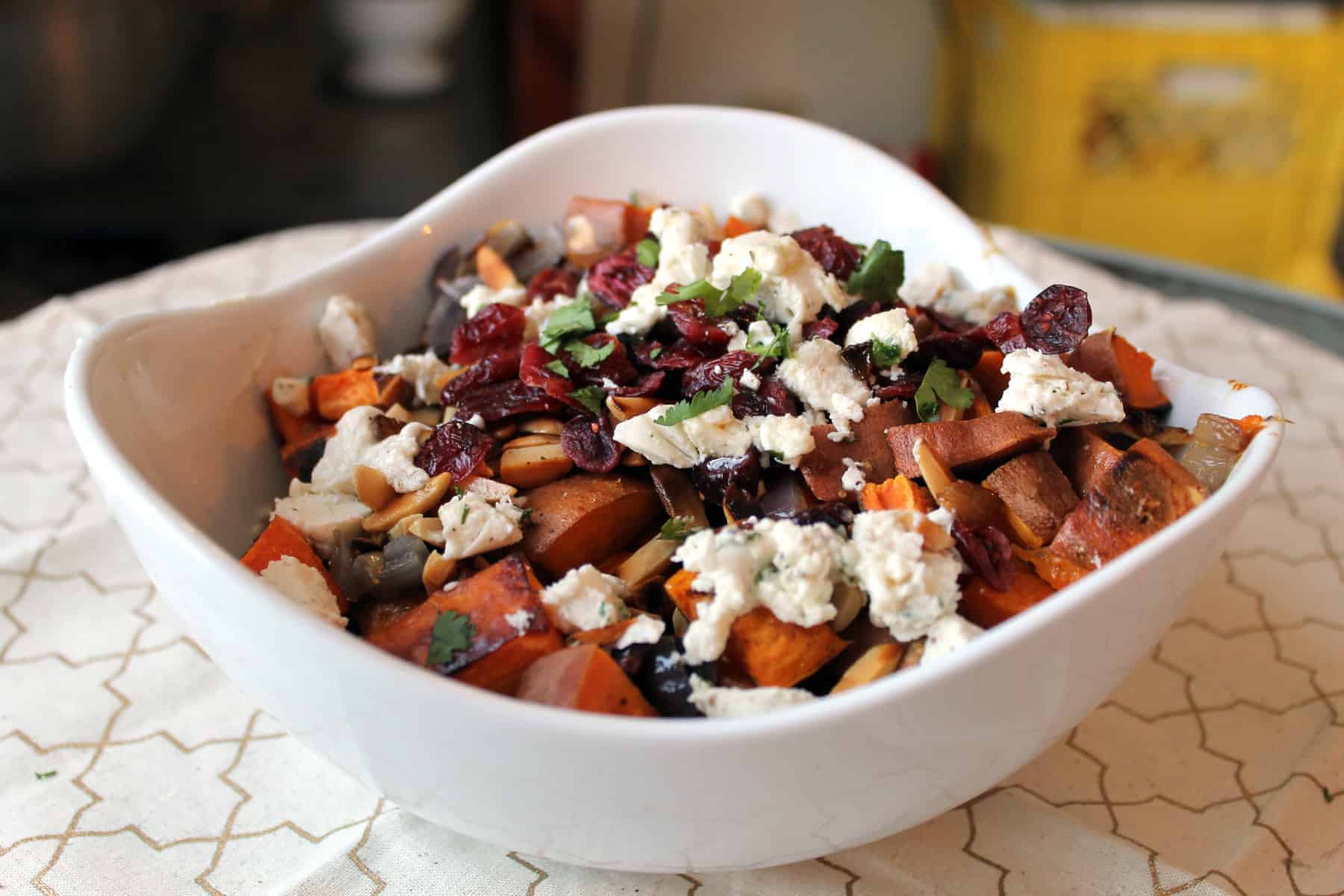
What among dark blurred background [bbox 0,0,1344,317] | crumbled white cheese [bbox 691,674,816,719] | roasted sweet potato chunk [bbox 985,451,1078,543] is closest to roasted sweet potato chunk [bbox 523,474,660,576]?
crumbled white cheese [bbox 691,674,816,719]

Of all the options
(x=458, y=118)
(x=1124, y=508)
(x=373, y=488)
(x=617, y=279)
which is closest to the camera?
(x=1124, y=508)

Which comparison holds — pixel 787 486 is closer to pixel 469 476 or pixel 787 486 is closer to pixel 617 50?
pixel 469 476

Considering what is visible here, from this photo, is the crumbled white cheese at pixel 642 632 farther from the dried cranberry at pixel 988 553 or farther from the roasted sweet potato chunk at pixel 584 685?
the dried cranberry at pixel 988 553

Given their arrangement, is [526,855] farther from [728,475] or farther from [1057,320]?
[1057,320]

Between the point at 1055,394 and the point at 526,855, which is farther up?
the point at 1055,394

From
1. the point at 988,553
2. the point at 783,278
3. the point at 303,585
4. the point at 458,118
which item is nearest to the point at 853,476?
the point at 988,553

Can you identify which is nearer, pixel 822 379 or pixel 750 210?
pixel 822 379

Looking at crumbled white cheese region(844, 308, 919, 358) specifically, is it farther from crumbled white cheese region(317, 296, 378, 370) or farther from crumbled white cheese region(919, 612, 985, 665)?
crumbled white cheese region(317, 296, 378, 370)

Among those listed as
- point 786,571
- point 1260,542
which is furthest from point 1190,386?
point 786,571
